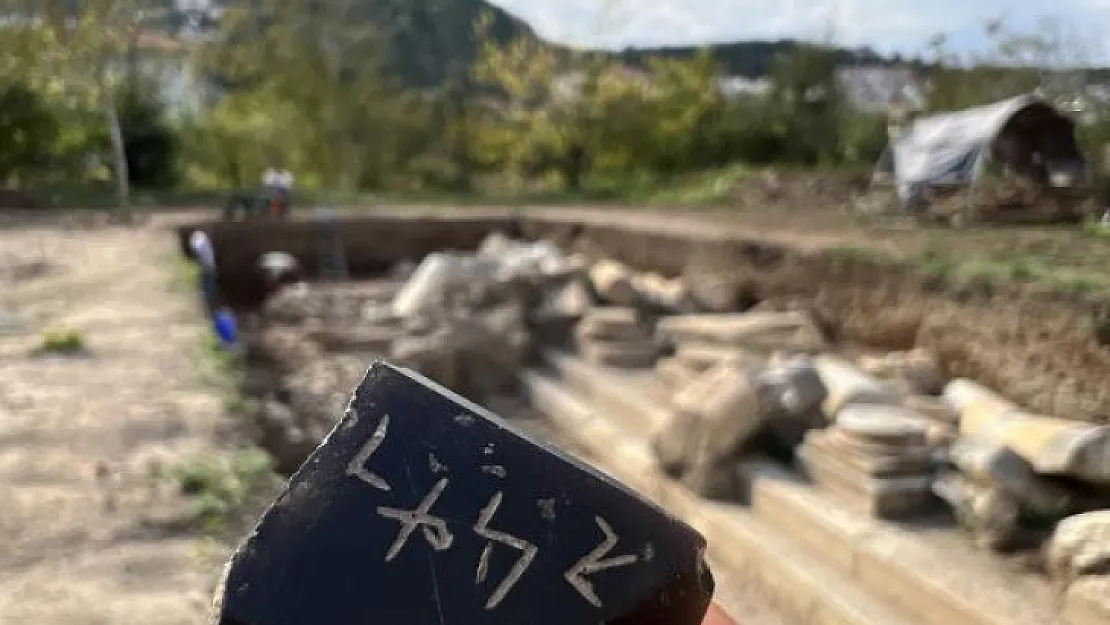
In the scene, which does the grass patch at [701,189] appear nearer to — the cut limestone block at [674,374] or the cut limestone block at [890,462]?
the cut limestone block at [674,374]

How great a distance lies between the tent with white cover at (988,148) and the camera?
10898 millimetres

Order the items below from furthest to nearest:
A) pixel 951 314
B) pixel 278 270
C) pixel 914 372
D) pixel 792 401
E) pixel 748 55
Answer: pixel 748 55 → pixel 278 270 → pixel 951 314 → pixel 914 372 → pixel 792 401

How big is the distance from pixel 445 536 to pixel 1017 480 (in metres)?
3.12

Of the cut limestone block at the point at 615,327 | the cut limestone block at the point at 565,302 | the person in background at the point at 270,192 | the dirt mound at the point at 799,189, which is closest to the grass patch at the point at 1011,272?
the cut limestone block at the point at 615,327

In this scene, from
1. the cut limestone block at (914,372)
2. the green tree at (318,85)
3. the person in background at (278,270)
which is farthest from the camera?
the green tree at (318,85)

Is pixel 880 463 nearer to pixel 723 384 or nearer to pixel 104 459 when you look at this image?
pixel 723 384

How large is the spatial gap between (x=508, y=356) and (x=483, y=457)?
7.69 metres

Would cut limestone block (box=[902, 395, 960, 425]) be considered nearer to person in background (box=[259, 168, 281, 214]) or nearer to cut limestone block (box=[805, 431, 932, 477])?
cut limestone block (box=[805, 431, 932, 477])

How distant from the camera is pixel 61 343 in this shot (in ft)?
20.6

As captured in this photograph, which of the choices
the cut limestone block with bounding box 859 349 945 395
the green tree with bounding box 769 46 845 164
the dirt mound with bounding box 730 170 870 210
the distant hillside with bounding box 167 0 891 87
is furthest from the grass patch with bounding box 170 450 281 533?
the green tree with bounding box 769 46 845 164

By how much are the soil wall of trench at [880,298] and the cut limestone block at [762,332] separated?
29 centimetres

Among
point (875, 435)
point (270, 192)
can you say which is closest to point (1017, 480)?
point (875, 435)

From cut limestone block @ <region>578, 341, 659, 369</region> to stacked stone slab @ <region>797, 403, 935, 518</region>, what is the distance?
3329mm

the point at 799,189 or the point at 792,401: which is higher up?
the point at 792,401
